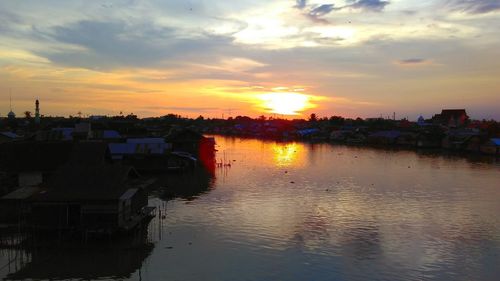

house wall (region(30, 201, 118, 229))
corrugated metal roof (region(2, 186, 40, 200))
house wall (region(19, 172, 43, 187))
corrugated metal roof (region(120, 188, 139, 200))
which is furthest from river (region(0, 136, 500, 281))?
house wall (region(19, 172, 43, 187))

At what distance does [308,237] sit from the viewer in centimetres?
2241

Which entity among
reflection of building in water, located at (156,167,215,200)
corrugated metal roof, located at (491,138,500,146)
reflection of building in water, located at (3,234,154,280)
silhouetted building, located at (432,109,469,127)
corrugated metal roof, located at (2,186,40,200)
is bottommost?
reflection of building in water, located at (3,234,154,280)

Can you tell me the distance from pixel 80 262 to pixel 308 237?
1077 cm

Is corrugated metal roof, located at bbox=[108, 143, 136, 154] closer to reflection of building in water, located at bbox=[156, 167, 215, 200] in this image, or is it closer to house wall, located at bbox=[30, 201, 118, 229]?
reflection of building in water, located at bbox=[156, 167, 215, 200]

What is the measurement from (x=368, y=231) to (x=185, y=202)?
503 inches

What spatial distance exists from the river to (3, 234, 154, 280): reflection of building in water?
0.04 m

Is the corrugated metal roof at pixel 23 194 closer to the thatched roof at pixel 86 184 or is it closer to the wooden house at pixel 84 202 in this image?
the wooden house at pixel 84 202

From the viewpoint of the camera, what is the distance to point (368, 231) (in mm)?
23656

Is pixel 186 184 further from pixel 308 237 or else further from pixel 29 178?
pixel 308 237

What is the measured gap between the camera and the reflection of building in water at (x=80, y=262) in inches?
668

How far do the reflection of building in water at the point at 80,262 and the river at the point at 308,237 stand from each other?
0.14 feet

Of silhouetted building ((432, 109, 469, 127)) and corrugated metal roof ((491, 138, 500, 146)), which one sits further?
silhouetted building ((432, 109, 469, 127))

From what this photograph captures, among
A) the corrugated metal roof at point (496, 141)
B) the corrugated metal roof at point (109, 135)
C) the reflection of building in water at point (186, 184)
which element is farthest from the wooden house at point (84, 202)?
the corrugated metal roof at point (496, 141)

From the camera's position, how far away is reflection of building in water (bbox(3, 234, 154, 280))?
1697 cm
